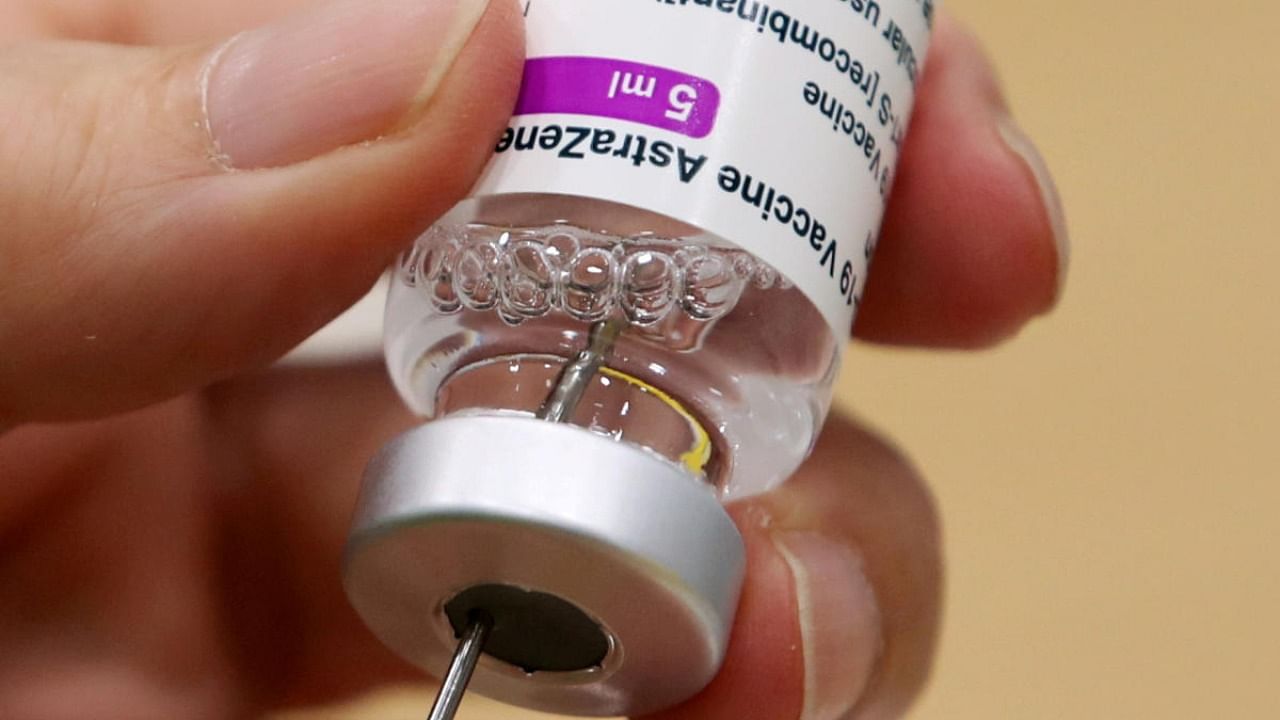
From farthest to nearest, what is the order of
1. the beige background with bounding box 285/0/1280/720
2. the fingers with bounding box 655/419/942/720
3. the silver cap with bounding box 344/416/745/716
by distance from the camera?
the beige background with bounding box 285/0/1280/720
the fingers with bounding box 655/419/942/720
the silver cap with bounding box 344/416/745/716

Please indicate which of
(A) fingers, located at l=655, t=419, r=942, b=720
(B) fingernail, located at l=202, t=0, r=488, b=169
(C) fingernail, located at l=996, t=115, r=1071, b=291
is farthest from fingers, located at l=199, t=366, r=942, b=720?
(B) fingernail, located at l=202, t=0, r=488, b=169

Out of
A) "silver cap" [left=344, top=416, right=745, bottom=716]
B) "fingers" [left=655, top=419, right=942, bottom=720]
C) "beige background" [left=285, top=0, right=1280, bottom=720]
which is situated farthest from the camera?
"beige background" [left=285, top=0, right=1280, bottom=720]

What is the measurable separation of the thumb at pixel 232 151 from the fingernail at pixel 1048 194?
0.95 feet

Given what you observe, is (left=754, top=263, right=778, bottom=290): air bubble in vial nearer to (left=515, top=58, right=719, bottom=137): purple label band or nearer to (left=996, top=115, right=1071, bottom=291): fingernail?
(left=515, top=58, right=719, bottom=137): purple label band

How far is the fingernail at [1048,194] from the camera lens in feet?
1.85

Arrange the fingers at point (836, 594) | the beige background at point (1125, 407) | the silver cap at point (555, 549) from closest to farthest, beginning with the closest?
the silver cap at point (555, 549) < the fingers at point (836, 594) < the beige background at point (1125, 407)

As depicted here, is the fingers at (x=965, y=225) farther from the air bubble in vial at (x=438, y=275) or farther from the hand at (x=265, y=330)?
the air bubble in vial at (x=438, y=275)

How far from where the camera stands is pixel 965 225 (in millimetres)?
560

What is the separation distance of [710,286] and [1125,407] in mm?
532

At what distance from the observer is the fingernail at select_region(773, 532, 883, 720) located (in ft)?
1.62

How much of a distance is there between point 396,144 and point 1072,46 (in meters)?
0.72

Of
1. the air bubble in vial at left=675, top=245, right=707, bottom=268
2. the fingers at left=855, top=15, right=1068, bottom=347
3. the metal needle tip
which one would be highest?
the fingers at left=855, top=15, right=1068, bottom=347

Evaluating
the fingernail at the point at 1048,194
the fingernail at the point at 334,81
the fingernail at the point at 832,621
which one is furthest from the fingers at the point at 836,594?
the fingernail at the point at 334,81

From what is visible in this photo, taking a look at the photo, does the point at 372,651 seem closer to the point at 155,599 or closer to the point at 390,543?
the point at 155,599
